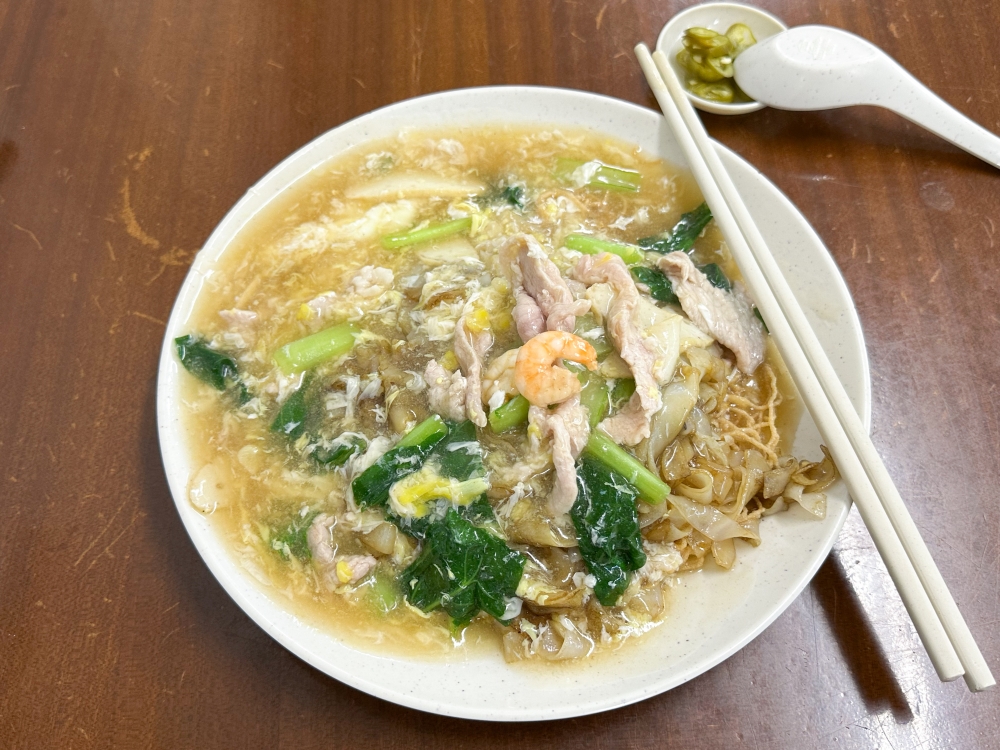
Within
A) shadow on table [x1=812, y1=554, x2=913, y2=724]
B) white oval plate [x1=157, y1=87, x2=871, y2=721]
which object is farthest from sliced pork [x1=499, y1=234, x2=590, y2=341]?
shadow on table [x1=812, y1=554, x2=913, y2=724]

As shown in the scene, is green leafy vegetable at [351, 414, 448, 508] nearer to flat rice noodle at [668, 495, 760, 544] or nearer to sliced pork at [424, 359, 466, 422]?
sliced pork at [424, 359, 466, 422]

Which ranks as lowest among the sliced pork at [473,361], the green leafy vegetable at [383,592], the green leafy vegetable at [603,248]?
the green leafy vegetable at [383,592]

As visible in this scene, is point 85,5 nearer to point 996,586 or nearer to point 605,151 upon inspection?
point 605,151

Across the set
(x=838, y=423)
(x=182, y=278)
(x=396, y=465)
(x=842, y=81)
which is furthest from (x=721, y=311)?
(x=182, y=278)

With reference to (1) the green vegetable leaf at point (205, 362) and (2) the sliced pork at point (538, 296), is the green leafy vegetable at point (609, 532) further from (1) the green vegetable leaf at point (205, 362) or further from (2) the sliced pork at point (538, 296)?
(1) the green vegetable leaf at point (205, 362)

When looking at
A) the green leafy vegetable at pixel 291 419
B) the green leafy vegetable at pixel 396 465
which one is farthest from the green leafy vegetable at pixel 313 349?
the green leafy vegetable at pixel 396 465

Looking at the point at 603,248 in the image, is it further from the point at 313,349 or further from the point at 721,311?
the point at 313,349

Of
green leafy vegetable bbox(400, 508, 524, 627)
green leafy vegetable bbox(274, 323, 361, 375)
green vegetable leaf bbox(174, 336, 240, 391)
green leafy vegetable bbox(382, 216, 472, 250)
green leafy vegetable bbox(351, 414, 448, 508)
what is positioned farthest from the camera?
green leafy vegetable bbox(382, 216, 472, 250)
